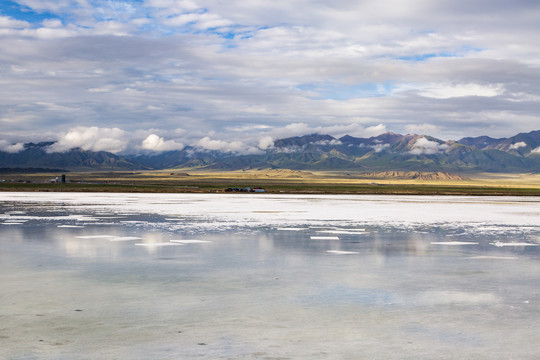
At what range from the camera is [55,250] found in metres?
17.2

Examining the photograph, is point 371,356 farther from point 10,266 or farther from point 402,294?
point 10,266

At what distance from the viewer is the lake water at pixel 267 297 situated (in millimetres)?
7711

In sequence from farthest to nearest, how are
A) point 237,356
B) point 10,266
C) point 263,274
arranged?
point 10,266 → point 263,274 → point 237,356

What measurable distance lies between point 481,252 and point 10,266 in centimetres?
1257

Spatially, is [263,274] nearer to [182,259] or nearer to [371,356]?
[182,259]

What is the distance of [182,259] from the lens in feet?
51.0

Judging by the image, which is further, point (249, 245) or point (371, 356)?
point (249, 245)

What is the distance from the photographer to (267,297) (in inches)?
423

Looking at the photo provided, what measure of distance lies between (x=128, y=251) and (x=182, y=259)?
2328 mm

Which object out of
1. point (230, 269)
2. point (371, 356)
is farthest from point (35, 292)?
point (371, 356)

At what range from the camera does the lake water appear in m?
7.71

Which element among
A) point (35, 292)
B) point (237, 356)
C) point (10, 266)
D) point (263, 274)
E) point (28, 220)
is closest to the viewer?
point (237, 356)

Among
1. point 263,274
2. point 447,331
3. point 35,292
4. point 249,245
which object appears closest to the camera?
point 447,331

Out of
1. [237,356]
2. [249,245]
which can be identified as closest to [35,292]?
[237,356]
